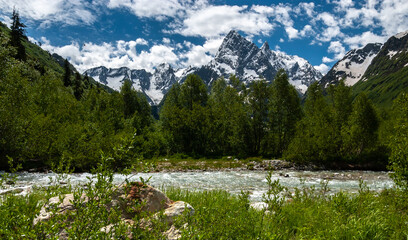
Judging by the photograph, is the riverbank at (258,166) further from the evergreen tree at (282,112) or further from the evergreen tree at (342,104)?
the evergreen tree at (342,104)

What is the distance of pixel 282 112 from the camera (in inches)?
1617

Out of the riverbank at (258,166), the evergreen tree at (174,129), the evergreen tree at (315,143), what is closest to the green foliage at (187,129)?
the evergreen tree at (174,129)

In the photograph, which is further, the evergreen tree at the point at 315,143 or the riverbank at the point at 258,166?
the evergreen tree at the point at 315,143

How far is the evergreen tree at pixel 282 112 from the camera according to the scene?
40.9 meters

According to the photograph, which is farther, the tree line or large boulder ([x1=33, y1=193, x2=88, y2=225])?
the tree line

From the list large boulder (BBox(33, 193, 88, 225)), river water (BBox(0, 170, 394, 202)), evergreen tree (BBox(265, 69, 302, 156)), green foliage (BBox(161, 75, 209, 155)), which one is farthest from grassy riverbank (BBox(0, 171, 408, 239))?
green foliage (BBox(161, 75, 209, 155))

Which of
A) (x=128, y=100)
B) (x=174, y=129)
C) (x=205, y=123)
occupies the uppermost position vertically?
(x=128, y=100)

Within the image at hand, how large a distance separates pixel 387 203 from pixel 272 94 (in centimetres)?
3451

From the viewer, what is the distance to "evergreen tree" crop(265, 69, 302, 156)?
1612 inches

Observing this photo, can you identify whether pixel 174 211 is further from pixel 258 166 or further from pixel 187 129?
pixel 187 129

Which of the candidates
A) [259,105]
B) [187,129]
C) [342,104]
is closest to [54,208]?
[187,129]

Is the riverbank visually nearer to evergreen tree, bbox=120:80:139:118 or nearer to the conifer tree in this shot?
the conifer tree

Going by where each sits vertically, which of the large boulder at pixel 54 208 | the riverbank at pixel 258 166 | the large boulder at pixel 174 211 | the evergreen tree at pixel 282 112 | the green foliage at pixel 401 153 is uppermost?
the evergreen tree at pixel 282 112

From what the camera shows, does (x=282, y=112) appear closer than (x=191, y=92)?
Yes
